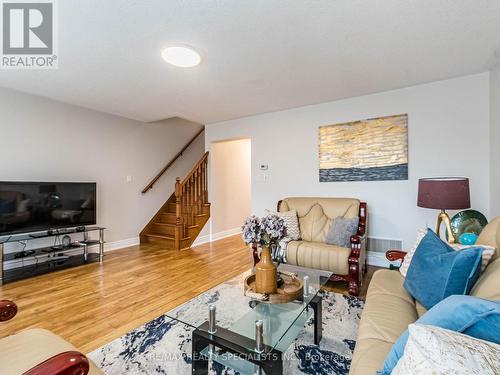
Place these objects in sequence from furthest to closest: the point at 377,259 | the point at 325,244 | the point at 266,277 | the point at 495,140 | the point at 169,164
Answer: the point at 169,164
the point at 377,259
the point at 325,244
the point at 495,140
the point at 266,277

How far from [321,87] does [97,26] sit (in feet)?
8.19

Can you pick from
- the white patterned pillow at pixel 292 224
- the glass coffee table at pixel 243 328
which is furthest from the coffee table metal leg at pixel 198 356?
the white patterned pillow at pixel 292 224

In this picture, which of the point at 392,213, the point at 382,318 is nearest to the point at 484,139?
the point at 392,213

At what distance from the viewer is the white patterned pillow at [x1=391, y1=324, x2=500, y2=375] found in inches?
20.7

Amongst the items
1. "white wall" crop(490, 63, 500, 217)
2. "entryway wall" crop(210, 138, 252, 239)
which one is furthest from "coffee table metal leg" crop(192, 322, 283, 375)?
"entryway wall" crop(210, 138, 252, 239)

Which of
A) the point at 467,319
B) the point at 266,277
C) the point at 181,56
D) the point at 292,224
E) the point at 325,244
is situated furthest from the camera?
the point at 292,224

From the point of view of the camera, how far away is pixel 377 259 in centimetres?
348

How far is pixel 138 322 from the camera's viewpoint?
207cm

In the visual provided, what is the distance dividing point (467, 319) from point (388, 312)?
75 cm

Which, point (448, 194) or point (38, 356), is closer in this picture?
point (38, 356)

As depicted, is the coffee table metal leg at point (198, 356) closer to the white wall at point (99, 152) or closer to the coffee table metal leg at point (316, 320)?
the coffee table metal leg at point (316, 320)

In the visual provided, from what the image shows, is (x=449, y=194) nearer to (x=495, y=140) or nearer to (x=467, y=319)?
(x=495, y=140)

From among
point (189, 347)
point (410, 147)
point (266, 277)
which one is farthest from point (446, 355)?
point (410, 147)

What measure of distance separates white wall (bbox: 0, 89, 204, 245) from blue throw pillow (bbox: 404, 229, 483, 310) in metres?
4.52
